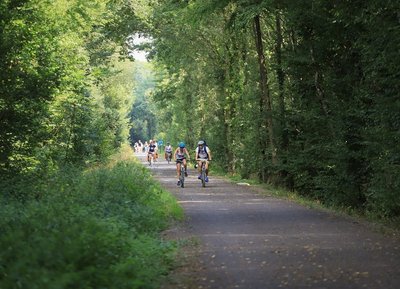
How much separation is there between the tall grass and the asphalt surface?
56cm

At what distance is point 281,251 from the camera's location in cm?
1006

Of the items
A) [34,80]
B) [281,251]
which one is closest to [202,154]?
[34,80]

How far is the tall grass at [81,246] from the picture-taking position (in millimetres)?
5895

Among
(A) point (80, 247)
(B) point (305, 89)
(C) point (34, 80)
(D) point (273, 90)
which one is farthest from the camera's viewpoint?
(D) point (273, 90)

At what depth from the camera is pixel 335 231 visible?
12.4m

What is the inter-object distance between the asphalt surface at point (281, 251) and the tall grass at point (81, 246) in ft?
1.85

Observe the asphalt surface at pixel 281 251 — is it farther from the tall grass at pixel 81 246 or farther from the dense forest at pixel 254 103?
the dense forest at pixel 254 103

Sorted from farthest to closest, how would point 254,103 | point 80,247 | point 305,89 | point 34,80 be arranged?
point 254,103 < point 305,89 < point 34,80 < point 80,247

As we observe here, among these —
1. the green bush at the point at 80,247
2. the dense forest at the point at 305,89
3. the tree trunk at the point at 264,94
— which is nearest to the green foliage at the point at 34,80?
the green bush at the point at 80,247

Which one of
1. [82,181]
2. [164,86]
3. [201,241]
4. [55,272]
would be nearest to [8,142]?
[82,181]

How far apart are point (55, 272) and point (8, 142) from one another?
12.1 metres

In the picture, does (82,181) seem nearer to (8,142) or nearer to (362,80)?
(8,142)

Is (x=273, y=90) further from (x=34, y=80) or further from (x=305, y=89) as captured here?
(x=34, y=80)

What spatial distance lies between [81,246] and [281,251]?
169 inches
